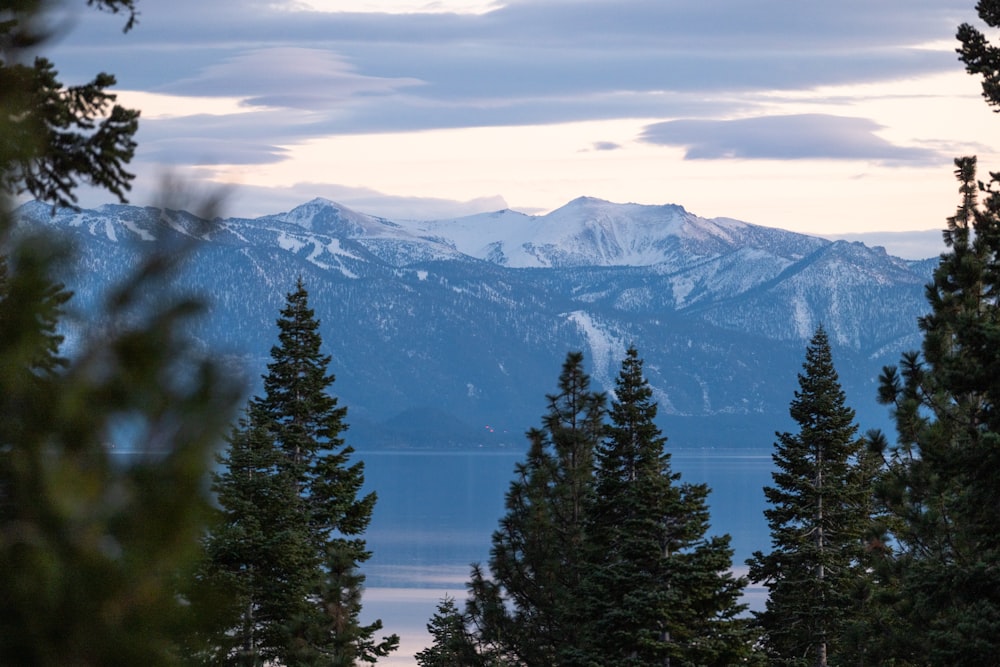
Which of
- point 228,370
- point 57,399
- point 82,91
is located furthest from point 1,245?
point 82,91

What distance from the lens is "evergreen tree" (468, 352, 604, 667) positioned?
1427 inches

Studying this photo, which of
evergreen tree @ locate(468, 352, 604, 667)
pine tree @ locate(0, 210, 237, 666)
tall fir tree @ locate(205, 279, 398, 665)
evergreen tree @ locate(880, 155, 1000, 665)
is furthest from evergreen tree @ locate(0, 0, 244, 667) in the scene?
evergreen tree @ locate(468, 352, 604, 667)

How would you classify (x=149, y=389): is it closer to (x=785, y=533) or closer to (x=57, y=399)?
(x=57, y=399)

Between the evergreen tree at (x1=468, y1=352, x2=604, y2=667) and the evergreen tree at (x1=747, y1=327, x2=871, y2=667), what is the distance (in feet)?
18.9

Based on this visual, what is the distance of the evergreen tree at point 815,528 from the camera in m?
39.0

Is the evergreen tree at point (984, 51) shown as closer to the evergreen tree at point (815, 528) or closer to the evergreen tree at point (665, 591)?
the evergreen tree at point (665, 591)

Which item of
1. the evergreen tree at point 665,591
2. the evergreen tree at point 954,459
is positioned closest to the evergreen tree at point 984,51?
the evergreen tree at point 954,459

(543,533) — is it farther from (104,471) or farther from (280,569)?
(104,471)

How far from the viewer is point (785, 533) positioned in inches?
1576

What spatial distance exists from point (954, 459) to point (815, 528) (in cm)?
A: 2299

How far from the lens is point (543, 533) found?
3681cm

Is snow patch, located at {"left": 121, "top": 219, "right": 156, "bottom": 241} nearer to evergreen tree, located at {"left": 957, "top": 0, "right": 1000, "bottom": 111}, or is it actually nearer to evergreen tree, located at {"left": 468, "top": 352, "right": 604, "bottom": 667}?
evergreen tree, located at {"left": 957, "top": 0, "right": 1000, "bottom": 111}

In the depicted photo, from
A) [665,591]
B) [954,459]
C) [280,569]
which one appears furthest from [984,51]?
[280,569]

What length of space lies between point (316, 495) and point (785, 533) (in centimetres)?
1348
